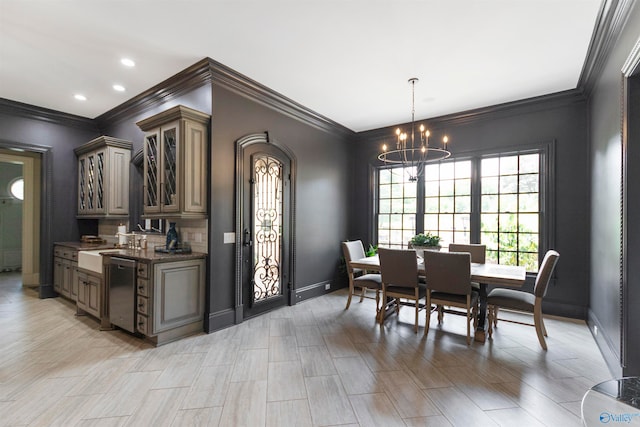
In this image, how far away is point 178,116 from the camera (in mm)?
3428

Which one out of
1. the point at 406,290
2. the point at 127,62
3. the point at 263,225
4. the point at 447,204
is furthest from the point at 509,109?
the point at 127,62

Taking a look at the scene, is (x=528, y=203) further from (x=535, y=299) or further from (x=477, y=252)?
(x=535, y=299)

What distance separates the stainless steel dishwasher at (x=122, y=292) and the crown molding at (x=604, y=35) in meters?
4.99

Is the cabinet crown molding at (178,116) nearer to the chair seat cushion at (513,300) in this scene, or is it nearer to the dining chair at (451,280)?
the dining chair at (451,280)

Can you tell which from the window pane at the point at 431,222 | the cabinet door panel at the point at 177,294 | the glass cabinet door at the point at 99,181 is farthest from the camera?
the window pane at the point at 431,222

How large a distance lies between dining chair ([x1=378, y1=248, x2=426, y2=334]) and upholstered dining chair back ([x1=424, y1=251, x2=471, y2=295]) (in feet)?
0.60

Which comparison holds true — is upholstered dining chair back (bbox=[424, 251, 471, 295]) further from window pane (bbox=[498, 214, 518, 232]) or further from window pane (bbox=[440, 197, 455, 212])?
window pane (bbox=[440, 197, 455, 212])

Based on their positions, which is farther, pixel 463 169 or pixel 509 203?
pixel 463 169

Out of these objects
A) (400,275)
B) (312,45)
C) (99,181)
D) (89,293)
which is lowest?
(89,293)

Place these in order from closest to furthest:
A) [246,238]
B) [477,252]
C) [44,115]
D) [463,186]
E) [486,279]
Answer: [486,279]
[246,238]
[477,252]
[44,115]
[463,186]

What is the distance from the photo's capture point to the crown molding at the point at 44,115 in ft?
15.1

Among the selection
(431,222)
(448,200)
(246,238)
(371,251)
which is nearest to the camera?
(246,238)

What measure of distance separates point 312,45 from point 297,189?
2256mm

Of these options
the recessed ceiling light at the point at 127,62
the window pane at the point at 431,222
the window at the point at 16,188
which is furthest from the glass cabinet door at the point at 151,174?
the window at the point at 16,188
